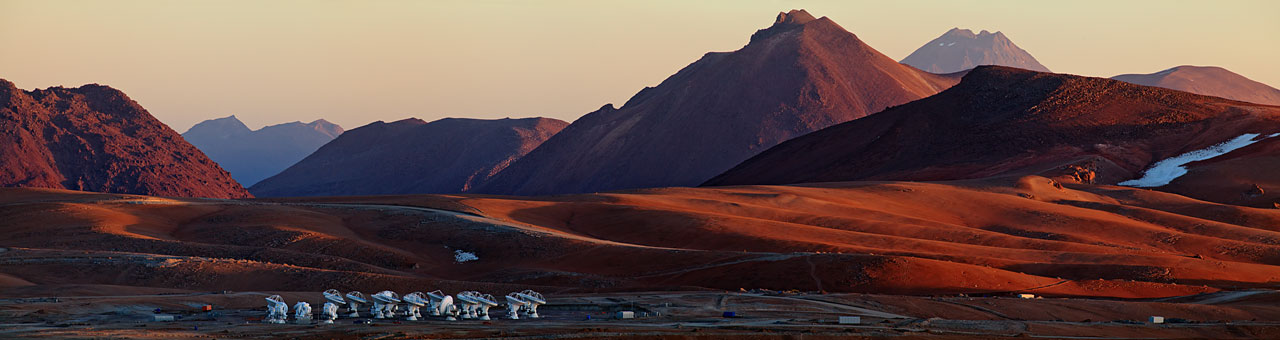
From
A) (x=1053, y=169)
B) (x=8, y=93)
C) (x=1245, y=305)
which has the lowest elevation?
(x=1245, y=305)

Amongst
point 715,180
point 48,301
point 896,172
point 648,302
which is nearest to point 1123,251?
point 648,302

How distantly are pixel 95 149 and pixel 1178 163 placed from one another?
151 metres

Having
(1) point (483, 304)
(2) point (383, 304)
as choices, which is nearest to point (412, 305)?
(2) point (383, 304)

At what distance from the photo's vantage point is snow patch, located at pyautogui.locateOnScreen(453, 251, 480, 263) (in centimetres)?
7718

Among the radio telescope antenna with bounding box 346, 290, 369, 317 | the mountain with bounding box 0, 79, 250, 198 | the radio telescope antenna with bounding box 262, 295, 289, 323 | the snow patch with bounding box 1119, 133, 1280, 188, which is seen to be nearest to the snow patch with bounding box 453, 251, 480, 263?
the radio telescope antenna with bounding box 346, 290, 369, 317

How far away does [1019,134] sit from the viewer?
156 meters

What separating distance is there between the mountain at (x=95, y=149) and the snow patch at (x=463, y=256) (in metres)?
111

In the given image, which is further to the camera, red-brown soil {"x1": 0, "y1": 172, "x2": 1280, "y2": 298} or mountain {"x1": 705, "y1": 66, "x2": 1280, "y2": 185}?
mountain {"x1": 705, "y1": 66, "x2": 1280, "y2": 185}

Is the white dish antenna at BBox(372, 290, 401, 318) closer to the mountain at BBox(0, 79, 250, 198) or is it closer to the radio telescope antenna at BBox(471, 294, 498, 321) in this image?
the radio telescope antenna at BBox(471, 294, 498, 321)

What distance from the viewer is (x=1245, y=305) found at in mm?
54312

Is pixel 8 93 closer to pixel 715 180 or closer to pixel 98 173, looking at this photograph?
pixel 98 173

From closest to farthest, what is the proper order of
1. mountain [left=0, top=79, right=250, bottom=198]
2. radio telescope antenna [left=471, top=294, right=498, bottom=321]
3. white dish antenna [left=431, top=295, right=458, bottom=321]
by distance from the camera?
radio telescope antenna [left=471, top=294, right=498, bottom=321] → white dish antenna [left=431, top=295, right=458, bottom=321] → mountain [left=0, top=79, right=250, bottom=198]

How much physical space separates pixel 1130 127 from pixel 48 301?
445 ft

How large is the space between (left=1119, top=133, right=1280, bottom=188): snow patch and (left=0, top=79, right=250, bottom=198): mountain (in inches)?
5174
